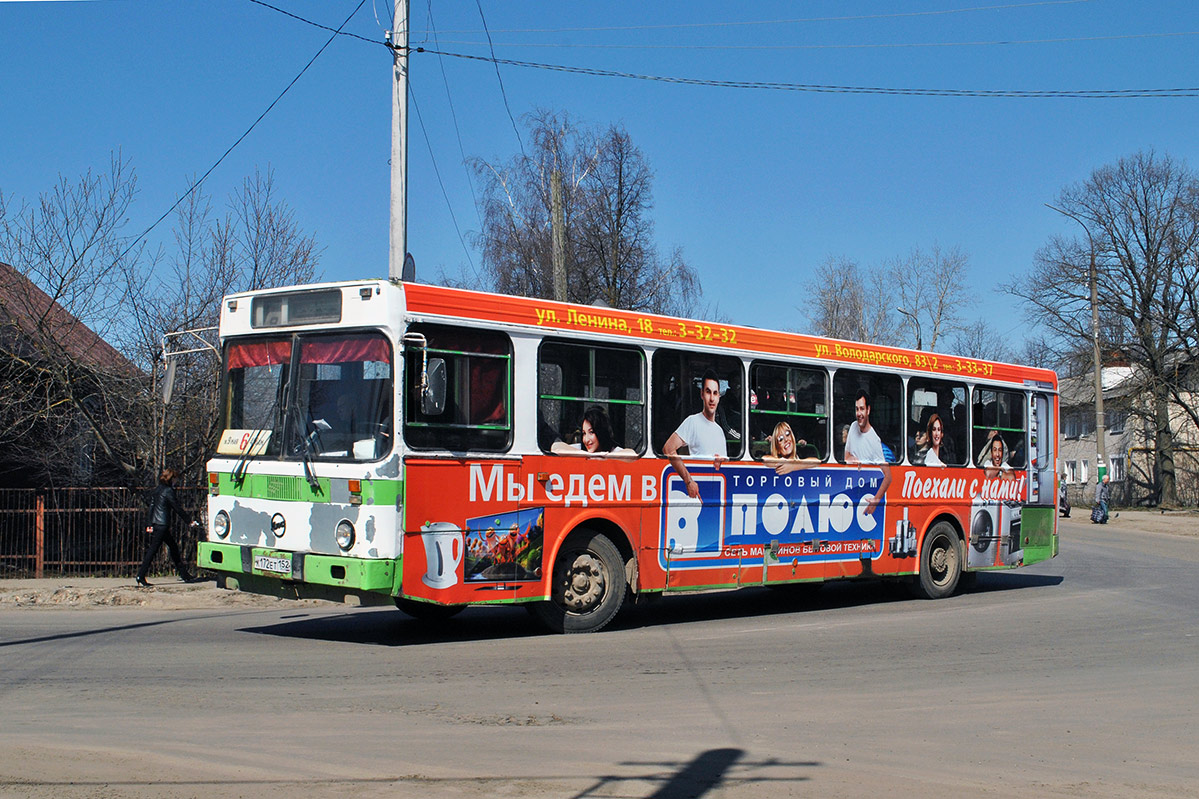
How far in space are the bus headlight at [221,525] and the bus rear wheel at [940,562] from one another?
30.1 ft

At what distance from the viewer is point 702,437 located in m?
12.1

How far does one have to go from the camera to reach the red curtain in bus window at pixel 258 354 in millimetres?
10156

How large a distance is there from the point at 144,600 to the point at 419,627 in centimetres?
440

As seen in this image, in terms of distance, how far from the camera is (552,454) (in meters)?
10.6

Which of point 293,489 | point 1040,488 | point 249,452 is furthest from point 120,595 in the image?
point 1040,488

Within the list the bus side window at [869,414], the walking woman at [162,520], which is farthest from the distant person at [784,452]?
the walking woman at [162,520]

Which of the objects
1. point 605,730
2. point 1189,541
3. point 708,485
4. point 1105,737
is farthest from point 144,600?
point 1189,541

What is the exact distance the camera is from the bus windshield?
9492 mm

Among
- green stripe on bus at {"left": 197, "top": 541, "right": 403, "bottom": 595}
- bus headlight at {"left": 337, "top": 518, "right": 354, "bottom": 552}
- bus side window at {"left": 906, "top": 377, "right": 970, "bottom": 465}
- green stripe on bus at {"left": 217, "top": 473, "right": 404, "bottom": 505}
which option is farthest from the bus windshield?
bus side window at {"left": 906, "top": 377, "right": 970, "bottom": 465}

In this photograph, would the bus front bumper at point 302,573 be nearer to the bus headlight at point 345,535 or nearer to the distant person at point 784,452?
the bus headlight at point 345,535

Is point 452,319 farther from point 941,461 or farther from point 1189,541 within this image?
point 1189,541

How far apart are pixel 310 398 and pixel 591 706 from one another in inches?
159

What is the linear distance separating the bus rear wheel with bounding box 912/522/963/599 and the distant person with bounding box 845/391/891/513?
1.38 metres

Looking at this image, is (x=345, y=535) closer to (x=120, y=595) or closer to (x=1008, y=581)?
(x=120, y=595)
